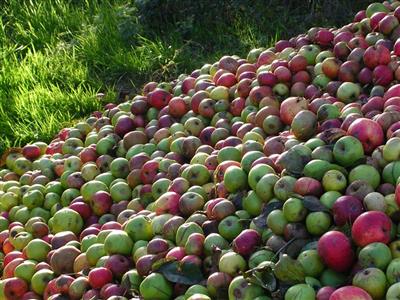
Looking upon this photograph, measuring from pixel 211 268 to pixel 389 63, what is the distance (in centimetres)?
153

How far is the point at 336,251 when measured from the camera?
7.75 ft

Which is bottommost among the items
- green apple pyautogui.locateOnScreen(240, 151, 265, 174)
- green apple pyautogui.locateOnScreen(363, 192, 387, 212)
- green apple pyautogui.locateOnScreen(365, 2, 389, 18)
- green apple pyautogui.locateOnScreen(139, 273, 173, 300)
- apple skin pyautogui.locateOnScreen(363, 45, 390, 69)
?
green apple pyautogui.locateOnScreen(139, 273, 173, 300)

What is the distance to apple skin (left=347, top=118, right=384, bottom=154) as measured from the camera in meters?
2.83

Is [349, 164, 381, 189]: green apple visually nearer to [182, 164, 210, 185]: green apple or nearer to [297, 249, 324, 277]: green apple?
[297, 249, 324, 277]: green apple

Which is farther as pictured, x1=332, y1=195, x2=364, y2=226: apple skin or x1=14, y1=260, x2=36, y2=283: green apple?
x1=14, y1=260, x2=36, y2=283: green apple

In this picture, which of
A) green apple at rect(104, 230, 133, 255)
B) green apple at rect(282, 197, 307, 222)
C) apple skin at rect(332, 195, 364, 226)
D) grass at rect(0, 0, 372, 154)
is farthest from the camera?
grass at rect(0, 0, 372, 154)

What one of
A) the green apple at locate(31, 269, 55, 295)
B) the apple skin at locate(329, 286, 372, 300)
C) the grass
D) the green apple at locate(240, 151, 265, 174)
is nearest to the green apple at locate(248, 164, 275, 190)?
the green apple at locate(240, 151, 265, 174)

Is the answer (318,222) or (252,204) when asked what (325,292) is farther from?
(252,204)

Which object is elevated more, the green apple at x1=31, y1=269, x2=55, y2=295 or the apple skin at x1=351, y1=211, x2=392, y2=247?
the apple skin at x1=351, y1=211, x2=392, y2=247

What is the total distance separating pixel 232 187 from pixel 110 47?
305 cm

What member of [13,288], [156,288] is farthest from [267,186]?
[13,288]

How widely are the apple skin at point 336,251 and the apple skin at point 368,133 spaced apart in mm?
564

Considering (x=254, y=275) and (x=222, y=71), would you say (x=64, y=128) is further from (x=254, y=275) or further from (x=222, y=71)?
(x=254, y=275)

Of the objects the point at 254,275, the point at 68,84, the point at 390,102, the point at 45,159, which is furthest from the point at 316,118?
the point at 68,84
